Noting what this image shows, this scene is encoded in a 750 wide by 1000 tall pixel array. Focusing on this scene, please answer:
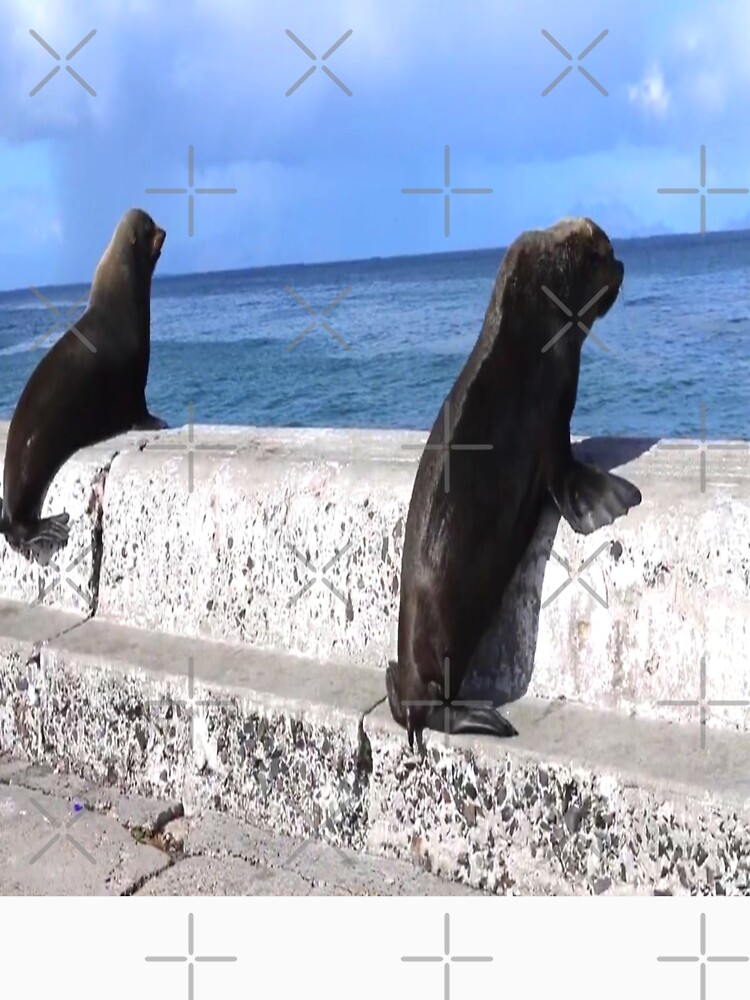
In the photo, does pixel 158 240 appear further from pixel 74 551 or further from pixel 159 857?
pixel 159 857

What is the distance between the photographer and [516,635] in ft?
8.76

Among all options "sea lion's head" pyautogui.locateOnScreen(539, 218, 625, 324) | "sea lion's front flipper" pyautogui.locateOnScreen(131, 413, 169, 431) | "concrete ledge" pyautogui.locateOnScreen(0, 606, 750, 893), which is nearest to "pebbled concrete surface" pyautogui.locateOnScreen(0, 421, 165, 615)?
"concrete ledge" pyautogui.locateOnScreen(0, 606, 750, 893)

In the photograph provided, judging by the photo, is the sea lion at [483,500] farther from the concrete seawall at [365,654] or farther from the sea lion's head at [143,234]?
the sea lion's head at [143,234]

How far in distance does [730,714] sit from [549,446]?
782 mm

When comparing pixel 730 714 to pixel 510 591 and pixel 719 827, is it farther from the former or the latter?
pixel 510 591

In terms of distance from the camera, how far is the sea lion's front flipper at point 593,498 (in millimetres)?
2527

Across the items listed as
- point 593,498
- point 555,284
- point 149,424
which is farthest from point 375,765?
point 149,424

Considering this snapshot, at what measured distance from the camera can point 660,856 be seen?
89.5 inches

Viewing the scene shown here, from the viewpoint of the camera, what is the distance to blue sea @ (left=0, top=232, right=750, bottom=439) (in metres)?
19.7

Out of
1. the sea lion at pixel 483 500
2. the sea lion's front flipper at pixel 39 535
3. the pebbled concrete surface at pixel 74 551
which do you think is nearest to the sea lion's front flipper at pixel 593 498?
→ the sea lion at pixel 483 500

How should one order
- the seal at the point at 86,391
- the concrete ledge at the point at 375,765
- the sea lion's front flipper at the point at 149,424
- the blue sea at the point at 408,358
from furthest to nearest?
the blue sea at the point at 408,358
the sea lion's front flipper at the point at 149,424
the seal at the point at 86,391
the concrete ledge at the point at 375,765

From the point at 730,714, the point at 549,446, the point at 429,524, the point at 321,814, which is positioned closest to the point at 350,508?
the point at 429,524

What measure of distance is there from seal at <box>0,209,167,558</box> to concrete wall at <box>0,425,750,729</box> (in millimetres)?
102

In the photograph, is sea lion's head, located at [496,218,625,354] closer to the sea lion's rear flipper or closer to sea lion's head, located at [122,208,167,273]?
the sea lion's rear flipper
